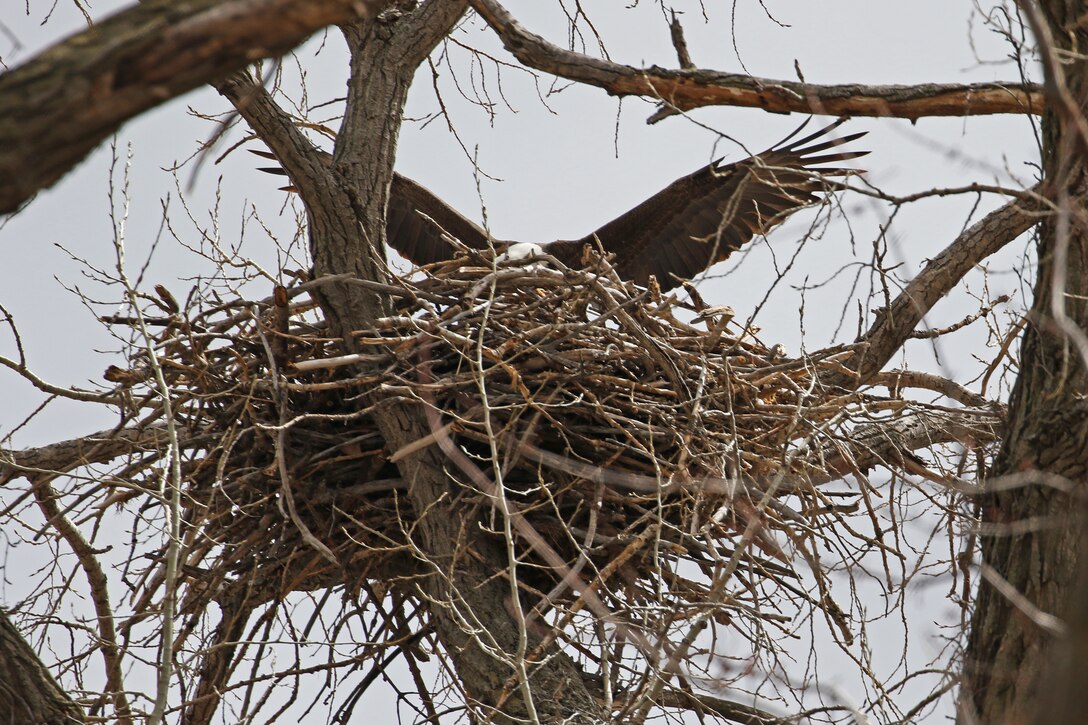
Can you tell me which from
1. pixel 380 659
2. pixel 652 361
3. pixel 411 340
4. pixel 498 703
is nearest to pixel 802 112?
pixel 652 361

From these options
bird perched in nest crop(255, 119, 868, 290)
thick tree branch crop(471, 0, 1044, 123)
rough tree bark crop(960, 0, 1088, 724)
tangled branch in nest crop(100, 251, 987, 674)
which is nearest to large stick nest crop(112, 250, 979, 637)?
tangled branch in nest crop(100, 251, 987, 674)

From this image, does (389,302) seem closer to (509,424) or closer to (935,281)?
(509,424)

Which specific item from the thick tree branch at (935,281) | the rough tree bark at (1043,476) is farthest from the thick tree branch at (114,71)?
the thick tree branch at (935,281)

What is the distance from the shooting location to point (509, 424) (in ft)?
11.4

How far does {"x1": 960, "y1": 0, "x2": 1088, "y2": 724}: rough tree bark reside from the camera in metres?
2.10

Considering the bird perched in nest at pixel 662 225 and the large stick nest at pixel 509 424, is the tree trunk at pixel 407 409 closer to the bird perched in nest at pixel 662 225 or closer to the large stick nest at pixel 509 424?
the large stick nest at pixel 509 424

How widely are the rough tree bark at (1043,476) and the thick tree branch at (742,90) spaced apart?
1.08 meters

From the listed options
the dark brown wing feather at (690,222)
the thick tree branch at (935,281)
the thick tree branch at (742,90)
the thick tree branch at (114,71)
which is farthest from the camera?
the dark brown wing feather at (690,222)

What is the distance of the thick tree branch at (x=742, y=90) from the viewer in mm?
3586

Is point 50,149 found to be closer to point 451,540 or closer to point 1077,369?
point 1077,369

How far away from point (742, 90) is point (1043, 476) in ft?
6.25

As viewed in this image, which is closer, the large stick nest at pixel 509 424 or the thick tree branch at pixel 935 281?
the large stick nest at pixel 509 424

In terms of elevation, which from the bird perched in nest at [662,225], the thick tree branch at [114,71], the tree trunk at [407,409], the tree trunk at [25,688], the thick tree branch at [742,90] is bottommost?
the tree trunk at [25,688]

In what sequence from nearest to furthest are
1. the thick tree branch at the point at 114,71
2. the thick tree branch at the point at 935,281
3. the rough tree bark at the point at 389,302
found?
the thick tree branch at the point at 114,71 → the rough tree bark at the point at 389,302 → the thick tree branch at the point at 935,281
